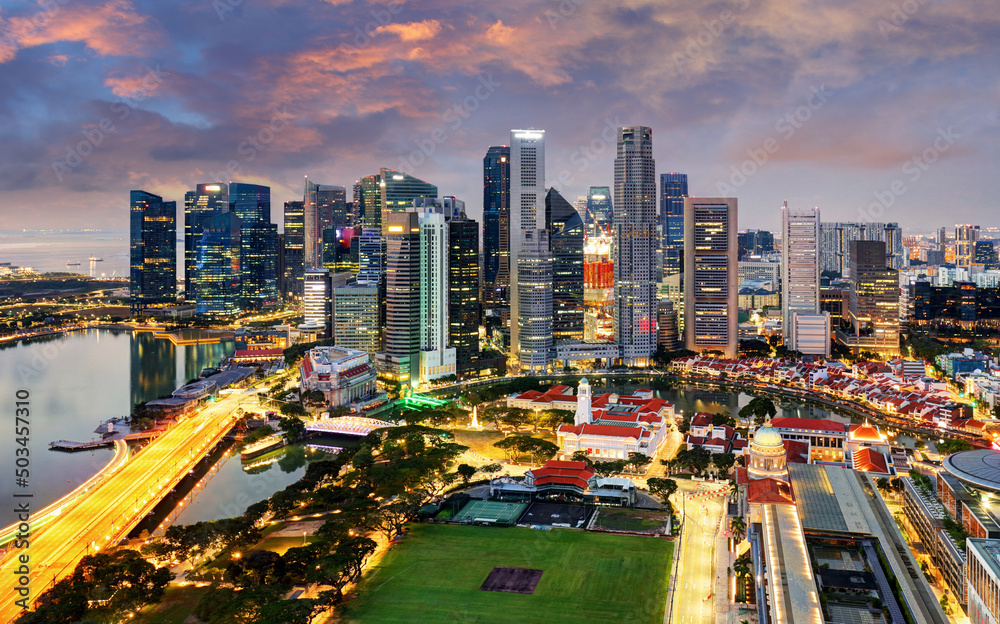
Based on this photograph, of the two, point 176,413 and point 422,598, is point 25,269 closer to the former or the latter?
point 176,413

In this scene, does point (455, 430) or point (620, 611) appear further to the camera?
point (455, 430)

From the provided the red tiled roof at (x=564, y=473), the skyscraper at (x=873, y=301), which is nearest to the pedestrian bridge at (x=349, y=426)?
the red tiled roof at (x=564, y=473)

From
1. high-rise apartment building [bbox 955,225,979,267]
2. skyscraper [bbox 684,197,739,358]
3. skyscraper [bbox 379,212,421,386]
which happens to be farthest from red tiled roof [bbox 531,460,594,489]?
high-rise apartment building [bbox 955,225,979,267]

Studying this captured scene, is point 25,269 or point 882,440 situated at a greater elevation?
point 25,269

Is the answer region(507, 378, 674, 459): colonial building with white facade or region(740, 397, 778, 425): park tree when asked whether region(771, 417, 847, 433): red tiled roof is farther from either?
region(507, 378, 674, 459): colonial building with white facade

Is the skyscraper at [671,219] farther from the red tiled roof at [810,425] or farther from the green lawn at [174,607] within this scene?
the green lawn at [174,607]

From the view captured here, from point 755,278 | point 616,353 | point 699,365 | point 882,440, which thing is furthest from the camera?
point 755,278

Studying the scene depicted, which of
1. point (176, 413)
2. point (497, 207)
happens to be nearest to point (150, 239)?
point (497, 207)
